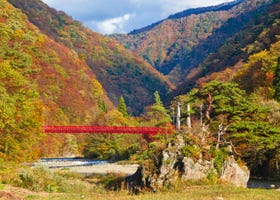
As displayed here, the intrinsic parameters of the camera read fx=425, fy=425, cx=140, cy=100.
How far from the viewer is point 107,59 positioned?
177 metres

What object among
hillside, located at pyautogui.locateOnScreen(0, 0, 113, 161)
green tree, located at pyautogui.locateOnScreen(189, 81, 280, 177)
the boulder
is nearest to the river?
hillside, located at pyautogui.locateOnScreen(0, 0, 113, 161)

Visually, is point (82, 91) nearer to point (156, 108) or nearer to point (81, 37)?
point (156, 108)

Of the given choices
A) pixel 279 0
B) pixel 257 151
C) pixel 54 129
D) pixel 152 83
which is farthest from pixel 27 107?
pixel 152 83

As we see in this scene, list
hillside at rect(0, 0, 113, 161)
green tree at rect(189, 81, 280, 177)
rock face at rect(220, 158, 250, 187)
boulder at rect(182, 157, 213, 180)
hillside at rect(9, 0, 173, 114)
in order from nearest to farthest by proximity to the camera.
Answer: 1. boulder at rect(182, 157, 213, 180)
2. rock face at rect(220, 158, 250, 187)
3. green tree at rect(189, 81, 280, 177)
4. hillside at rect(0, 0, 113, 161)
5. hillside at rect(9, 0, 173, 114)

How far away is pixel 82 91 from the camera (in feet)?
285

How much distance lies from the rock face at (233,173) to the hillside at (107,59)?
4969 inches

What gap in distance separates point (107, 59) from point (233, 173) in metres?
159

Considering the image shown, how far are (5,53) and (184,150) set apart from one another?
14.5 meters

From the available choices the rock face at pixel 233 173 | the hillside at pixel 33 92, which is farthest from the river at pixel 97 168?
the rock face at pixel 233 173

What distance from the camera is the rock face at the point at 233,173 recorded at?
19.5 metres

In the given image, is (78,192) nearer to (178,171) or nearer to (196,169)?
(178,171)

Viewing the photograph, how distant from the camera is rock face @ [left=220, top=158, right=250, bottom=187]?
1945cm

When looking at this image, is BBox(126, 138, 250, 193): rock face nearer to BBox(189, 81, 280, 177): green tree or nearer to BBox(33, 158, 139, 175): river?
BBox(189, 81, 280, 177): green tree

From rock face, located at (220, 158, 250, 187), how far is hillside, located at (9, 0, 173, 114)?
126223 mm
